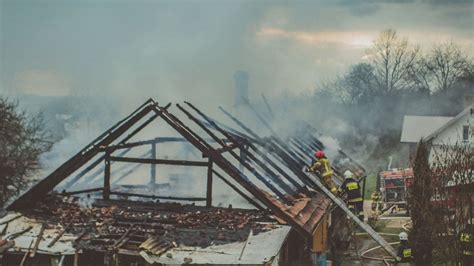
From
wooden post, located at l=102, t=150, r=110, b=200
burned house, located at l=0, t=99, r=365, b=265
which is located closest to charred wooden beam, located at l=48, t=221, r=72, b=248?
burned house, located at l=0, t=99, r=365, b=265

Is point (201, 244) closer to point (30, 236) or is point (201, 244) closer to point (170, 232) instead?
point (170, 232)

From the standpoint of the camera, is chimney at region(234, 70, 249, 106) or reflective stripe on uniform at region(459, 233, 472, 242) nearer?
reflective stripe on uniform at region(459, 233, 472, 242)

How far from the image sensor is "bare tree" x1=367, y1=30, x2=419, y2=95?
34.8m

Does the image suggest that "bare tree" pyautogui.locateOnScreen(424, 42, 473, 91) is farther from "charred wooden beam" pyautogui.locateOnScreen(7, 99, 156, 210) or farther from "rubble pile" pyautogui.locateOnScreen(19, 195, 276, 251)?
"charred wooden beam" pyautogui.locateOnScreen(7, 99, 156, 210)

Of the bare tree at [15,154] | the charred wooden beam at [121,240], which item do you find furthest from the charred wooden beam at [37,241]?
the bare tree at [15,154]

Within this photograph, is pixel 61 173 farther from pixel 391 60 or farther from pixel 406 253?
pixel 391 60

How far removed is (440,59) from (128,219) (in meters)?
28.9

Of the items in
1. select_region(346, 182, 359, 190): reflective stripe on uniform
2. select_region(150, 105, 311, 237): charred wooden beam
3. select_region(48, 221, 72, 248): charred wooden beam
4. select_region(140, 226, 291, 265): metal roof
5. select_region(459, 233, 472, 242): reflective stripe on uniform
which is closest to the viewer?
select_region(140, 226, 291, 265): metal roof

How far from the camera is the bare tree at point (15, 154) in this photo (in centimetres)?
1938

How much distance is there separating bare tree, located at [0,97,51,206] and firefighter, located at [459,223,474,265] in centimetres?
1270

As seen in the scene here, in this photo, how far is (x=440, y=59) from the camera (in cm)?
3538

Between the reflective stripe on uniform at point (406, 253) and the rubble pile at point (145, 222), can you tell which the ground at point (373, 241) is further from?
the rubble pile at point (145, 222)

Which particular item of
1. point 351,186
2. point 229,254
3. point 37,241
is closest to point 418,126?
point 351,186

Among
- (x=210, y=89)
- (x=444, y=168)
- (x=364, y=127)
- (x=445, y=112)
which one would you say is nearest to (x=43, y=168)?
(x=210, y=89)
